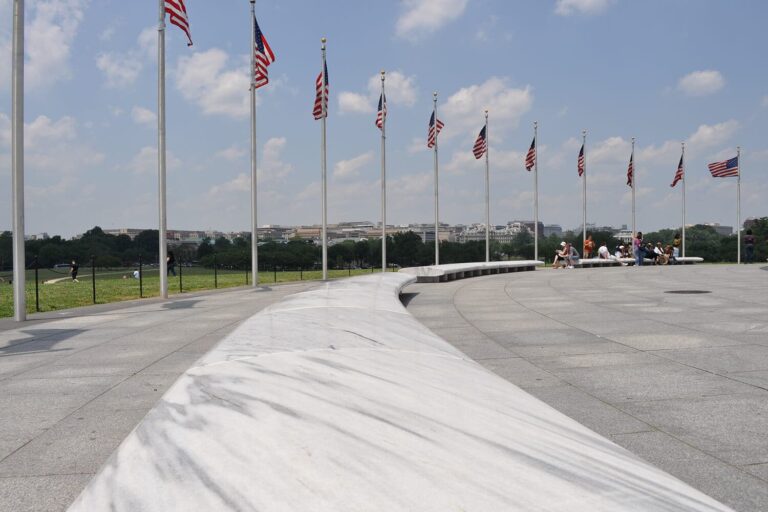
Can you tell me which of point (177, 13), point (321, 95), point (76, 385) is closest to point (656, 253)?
point (321, 95)

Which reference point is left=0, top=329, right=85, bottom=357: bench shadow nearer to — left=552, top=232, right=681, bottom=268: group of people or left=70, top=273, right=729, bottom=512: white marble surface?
left=70, top=273, right=729, bottom=512: white marble surface

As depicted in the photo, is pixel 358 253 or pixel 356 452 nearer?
pixel 356 452

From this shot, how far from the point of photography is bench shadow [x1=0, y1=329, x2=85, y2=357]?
339 inches

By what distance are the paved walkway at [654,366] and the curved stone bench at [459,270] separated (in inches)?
295

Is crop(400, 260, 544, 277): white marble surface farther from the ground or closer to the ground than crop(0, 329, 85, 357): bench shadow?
farther from the ground

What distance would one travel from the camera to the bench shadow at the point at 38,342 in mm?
8609

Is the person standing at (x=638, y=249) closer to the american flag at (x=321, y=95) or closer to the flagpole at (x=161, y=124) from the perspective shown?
the american flag at (x=321, y=95)

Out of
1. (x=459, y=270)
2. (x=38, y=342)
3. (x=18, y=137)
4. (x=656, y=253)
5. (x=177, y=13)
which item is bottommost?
(x=38, y=342)

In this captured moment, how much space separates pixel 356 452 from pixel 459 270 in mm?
22313

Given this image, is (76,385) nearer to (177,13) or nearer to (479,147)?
(177,13)

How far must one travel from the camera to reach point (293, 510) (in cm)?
167

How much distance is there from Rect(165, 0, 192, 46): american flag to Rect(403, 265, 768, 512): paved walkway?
10479mm

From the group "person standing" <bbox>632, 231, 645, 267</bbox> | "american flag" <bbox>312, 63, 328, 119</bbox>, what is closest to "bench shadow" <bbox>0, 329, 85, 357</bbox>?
"american flag" <bbox>312, 63, 328, 119</bbox>

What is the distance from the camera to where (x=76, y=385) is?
6.23m
